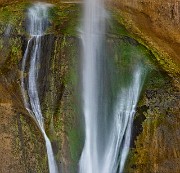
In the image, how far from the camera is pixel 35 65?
1467cm

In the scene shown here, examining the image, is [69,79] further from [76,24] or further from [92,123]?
[76,24]

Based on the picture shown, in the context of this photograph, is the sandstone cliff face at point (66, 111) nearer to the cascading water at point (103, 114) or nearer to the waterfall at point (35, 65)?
the waterfall at point (35, 65)

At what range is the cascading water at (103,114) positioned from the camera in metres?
13.8

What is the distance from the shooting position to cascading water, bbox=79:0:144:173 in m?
13.8

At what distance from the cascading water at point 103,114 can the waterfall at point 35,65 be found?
1.34 metres

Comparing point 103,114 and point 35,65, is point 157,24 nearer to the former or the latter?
point 103,114

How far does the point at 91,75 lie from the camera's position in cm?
1485

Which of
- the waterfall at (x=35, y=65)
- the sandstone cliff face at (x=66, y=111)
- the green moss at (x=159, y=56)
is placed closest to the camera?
the sandstone cliff face at (x=66, y=111)

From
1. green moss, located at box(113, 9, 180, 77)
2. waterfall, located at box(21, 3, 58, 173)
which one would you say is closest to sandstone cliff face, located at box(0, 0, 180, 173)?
green moss, located at box(113, 9, 180, 77)

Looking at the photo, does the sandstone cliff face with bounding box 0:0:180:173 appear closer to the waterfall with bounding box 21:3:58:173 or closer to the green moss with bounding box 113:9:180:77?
the green moss with bounding box 113:9:180:77

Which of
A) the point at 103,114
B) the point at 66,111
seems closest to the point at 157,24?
the point at 103,114

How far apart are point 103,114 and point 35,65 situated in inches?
109

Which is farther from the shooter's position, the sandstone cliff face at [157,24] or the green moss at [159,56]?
the sandstone cliff face at [157,24]

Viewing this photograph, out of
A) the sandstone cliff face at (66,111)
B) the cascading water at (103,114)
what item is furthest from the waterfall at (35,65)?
the cascading water at (103,114)
